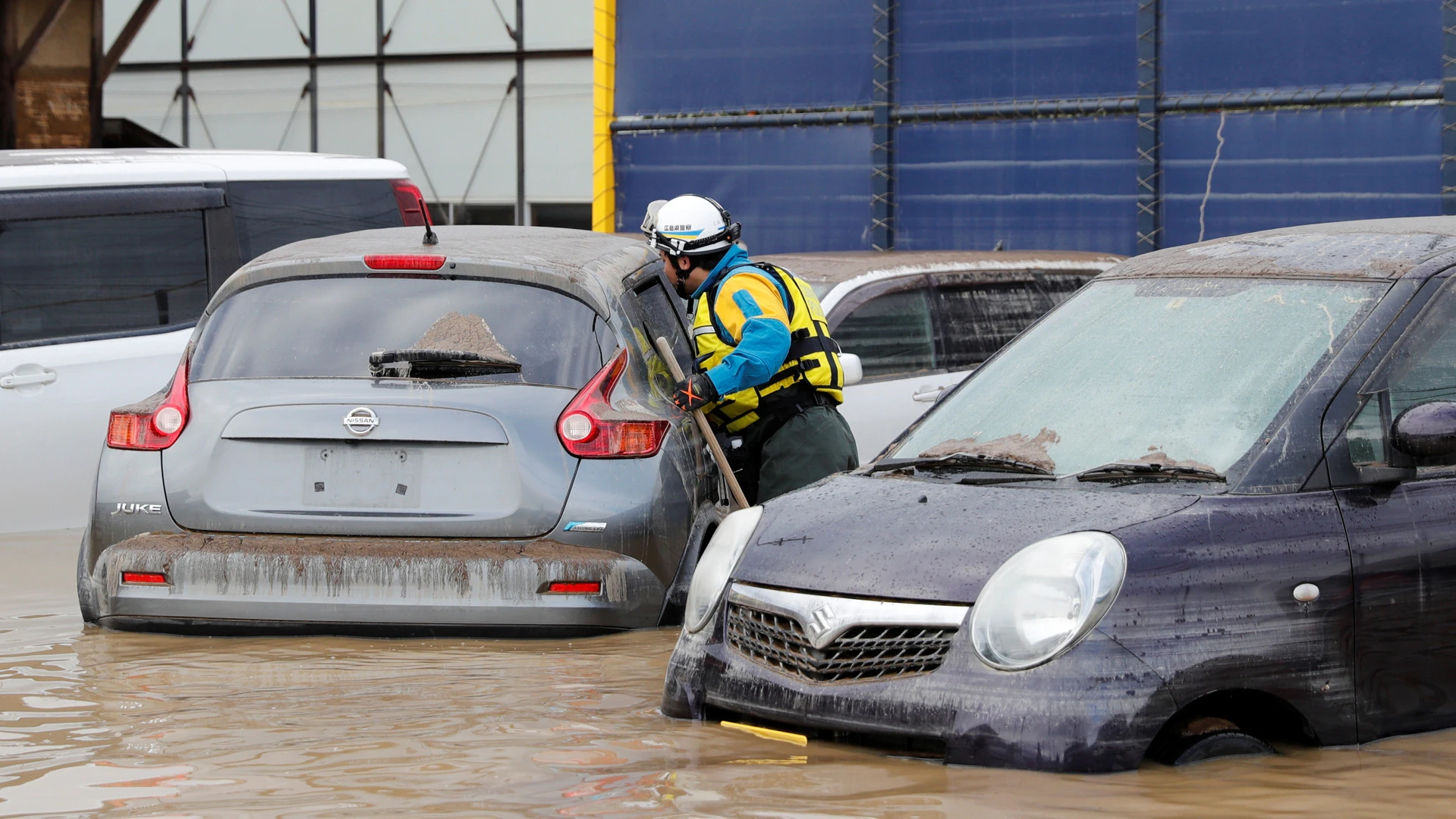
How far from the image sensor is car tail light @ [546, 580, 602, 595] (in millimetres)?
5773

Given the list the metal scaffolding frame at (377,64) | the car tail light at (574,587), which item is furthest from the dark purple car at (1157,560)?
the metal scaffolding frame at (377,64)

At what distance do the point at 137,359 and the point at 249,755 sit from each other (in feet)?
14.2

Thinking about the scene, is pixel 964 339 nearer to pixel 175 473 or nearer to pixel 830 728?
pixel 175 473

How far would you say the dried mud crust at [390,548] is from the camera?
577 cm

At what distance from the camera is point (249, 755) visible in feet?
15.4

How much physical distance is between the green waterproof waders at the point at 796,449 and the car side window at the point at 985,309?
7.81 feet

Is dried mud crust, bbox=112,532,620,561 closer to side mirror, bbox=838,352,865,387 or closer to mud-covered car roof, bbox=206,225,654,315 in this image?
mud-covered car roof, bbox=206,225,654,315

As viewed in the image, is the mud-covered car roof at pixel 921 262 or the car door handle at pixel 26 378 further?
the mud-covered car roof at pixel 921 262

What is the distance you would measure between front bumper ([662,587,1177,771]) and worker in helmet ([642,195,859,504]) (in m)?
2.72

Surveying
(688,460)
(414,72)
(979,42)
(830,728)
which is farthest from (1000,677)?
(414,72)

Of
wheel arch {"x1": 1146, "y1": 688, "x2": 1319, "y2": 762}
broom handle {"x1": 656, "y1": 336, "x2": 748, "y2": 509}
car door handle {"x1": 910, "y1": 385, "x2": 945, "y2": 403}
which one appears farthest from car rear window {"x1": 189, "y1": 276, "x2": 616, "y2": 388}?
car door handle {"x1": 910, "y1": 385, "x2": 945, "y2": 403}

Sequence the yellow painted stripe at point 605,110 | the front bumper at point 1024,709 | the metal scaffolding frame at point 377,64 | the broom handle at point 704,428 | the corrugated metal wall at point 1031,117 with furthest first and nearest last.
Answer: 1. the metal scaffolding frame at point 377,64
2. the yellow painted stripe at point 605,110
3. the corrugated metal wall at point 1031,117
4. the broom handle at point 704,428
5. the front bumper at point 1024,709

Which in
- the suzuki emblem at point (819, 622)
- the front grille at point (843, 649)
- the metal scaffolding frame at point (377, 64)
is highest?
the metal scaffolding frame at point (377, 64)

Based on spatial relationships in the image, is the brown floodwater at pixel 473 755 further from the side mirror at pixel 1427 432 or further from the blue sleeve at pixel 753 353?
the blue sleeve at pixel 753 353
